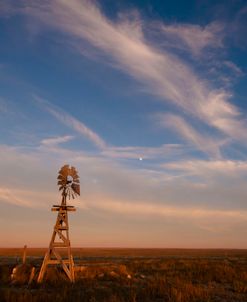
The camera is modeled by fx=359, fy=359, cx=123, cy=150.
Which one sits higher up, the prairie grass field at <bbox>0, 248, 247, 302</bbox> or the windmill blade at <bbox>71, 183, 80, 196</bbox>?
the windmill blade at <bbox>71, 183, 80, 196</bbox>

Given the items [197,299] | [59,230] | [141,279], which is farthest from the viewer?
[141,279]

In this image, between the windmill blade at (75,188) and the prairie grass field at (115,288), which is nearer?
the prairie grass field at (115,288)

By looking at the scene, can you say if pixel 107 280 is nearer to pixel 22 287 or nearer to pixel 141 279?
pixel 141 279

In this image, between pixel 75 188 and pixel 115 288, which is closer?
pixel 115 288

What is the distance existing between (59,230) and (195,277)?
9.21 meters

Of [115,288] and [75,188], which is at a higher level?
[75,188]

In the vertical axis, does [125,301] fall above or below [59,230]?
below

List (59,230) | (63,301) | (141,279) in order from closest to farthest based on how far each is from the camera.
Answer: (63,301) < (59,230) < (141,279)

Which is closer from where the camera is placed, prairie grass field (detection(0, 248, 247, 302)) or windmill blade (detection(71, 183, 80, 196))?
prairie grass field (detection(0, 248, 247, 302))

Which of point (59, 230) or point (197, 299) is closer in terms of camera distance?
point (197, 299)

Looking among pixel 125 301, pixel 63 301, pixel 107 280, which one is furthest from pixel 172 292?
pixel 107 280

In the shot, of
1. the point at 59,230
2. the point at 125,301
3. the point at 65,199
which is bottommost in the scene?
the point at 125,301

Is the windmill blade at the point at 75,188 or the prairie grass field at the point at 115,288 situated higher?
the windmill blade at the point at 75,188

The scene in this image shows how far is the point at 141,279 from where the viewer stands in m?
21.2
